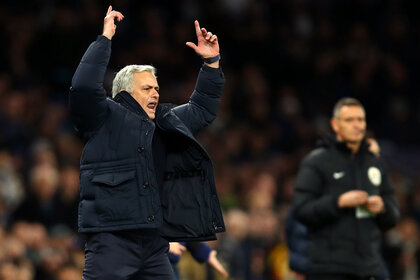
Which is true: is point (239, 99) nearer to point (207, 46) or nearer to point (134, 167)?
point (207, 46)

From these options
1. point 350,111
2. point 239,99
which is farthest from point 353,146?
point 239,99

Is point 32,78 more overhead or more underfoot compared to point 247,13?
more underfoot

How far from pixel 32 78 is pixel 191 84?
2.29 metres

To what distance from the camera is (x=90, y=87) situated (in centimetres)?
529

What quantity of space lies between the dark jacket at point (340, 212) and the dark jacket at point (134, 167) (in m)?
1.54

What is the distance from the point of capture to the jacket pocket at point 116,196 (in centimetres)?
534

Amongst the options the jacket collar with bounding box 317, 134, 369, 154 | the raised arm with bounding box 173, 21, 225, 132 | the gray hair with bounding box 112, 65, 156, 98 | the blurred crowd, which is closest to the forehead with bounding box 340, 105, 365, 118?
the jacket collar with bounding box 317, 134, 369, 154

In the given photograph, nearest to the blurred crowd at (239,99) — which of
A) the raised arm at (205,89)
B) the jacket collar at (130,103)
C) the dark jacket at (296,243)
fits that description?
the dark jacket at (296,243)

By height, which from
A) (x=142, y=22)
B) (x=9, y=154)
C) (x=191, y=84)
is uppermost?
(x=142, y=22)

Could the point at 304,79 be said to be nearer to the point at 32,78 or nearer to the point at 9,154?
the point at 32,78

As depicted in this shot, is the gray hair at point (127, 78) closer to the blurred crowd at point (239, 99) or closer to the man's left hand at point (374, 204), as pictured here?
the man's left hand at point (374, 204)

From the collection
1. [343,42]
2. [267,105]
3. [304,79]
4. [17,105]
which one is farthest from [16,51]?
[343,42]

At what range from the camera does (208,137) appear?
12.8 meters

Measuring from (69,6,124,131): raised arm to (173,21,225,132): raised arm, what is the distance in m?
0.68
